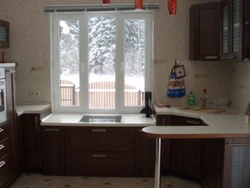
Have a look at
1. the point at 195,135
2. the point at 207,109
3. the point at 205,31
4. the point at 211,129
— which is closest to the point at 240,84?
the point at 207,109

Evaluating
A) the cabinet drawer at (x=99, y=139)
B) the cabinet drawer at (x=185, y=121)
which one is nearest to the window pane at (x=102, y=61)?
the cabinet drawer at (x=99, y=139)

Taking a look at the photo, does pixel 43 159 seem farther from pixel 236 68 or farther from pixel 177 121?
pixel 236 68

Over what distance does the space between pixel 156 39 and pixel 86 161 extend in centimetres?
186

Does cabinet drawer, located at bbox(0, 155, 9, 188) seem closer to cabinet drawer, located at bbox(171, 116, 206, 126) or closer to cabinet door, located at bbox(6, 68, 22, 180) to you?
cabinet door, located at bbox(6, 68, 22, 180)

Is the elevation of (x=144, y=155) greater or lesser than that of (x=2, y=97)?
lesser

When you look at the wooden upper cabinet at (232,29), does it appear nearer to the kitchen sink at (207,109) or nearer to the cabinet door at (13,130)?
the kitchen sink at (207,109)

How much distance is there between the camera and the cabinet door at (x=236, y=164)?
8.83 ft

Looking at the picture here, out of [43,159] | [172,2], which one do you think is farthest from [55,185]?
[172,2]

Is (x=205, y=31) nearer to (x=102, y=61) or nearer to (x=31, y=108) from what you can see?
(x=102, y=61)

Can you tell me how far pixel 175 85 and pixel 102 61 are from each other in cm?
108

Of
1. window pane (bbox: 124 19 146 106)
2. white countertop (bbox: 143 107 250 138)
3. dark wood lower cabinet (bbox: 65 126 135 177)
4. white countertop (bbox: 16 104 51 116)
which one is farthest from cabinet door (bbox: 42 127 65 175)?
white countertop (bbox: 143 107 250 138)

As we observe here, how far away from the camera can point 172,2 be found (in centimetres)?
214

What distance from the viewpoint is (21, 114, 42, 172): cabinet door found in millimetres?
3844

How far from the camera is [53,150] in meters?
3.84
